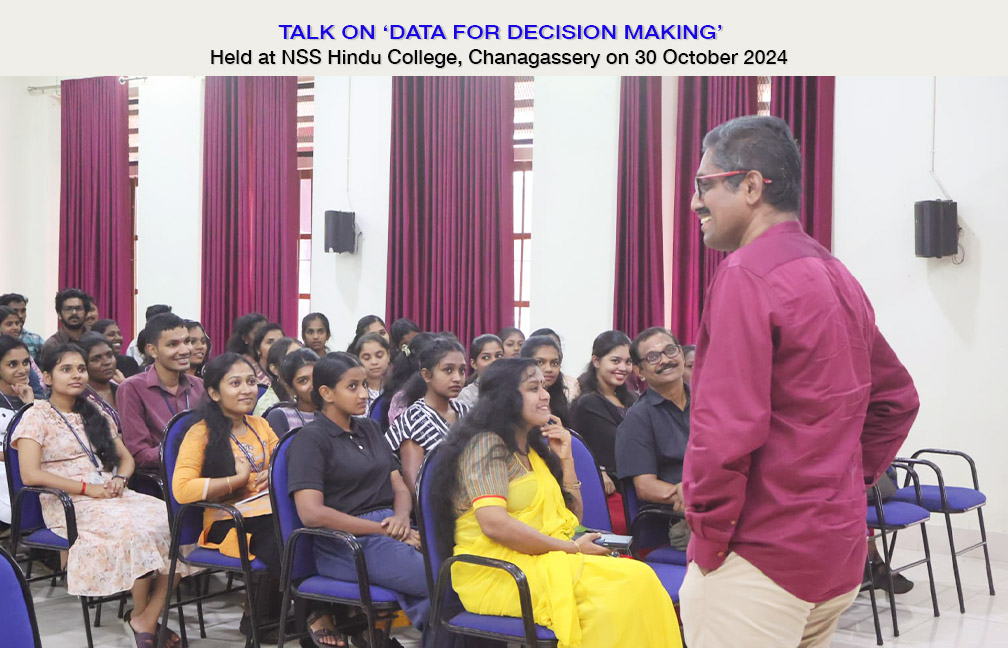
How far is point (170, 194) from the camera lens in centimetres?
918

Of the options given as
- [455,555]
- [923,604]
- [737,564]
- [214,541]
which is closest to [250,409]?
[214,541]

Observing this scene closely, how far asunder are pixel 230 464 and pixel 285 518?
0.57 m

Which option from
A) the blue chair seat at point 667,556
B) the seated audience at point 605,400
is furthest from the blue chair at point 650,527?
the seated audience at point 605,400

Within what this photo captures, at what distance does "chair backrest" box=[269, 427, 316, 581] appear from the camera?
337cm

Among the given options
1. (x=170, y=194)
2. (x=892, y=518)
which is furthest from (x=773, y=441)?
(x=170, y=194)

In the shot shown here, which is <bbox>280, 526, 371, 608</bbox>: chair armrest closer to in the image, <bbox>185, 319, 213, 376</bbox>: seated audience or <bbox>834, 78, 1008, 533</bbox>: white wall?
<bbox>185, 319, 213, 376</bbox>: seated audience

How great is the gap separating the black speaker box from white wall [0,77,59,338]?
7.91 meters

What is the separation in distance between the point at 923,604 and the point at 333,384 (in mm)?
2977

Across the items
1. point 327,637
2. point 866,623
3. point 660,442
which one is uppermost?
point 660,442

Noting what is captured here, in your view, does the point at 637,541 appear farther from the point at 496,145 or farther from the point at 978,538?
the point at 496,145

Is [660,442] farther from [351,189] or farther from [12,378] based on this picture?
[351,189]

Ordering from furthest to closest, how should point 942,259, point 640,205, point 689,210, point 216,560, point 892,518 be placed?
point 640,205
point 689,210
point 942,259
point 892,518
point 216,560

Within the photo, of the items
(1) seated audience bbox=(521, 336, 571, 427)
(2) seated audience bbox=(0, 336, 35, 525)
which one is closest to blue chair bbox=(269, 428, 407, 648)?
(1) seated audience bbox=(521, 336, 571, 427)

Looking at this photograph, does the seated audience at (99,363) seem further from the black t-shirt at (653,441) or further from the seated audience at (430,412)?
the black t-shirt at (653,441)
